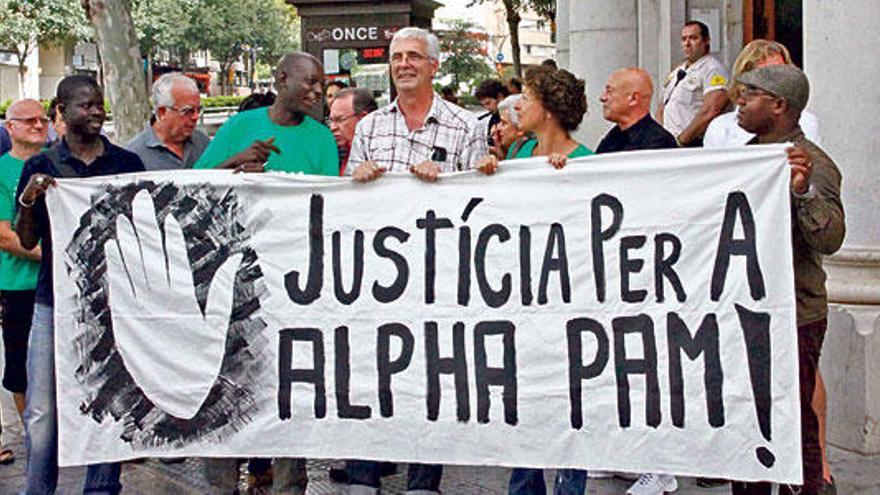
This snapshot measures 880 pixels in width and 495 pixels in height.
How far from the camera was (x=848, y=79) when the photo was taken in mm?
6352

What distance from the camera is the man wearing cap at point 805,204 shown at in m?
4.43

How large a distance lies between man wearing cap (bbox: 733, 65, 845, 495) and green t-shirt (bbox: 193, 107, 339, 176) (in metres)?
1.86

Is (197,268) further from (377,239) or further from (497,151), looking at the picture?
(497,151)

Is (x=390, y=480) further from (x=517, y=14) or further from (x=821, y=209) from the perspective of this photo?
(x=517, y=14)

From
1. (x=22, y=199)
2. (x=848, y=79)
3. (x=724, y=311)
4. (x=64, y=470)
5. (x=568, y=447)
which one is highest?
(x=848, y=79)

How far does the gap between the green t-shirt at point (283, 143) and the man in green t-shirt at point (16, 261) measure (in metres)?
1.06

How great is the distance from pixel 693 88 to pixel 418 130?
3.59 m

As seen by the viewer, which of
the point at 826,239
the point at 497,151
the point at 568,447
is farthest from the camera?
the point at 497,151

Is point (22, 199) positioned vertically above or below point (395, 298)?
above

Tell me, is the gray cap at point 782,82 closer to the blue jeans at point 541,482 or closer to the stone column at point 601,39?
the blue jeans at point 541,482

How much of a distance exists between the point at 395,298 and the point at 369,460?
69cm

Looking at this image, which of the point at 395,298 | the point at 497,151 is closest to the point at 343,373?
the point at 395,298

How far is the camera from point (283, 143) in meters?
5.47

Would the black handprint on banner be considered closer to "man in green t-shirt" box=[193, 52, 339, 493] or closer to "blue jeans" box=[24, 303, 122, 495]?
"blue jeans" box=[24, 303, 122, 495]
